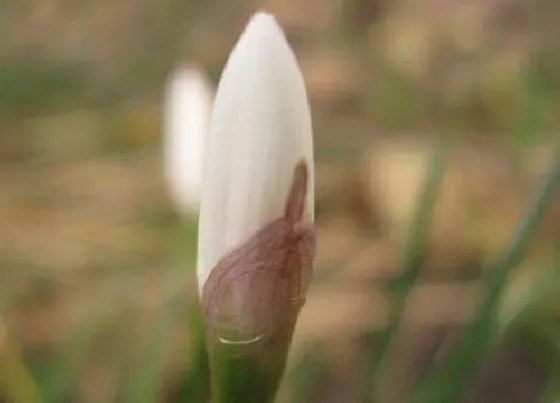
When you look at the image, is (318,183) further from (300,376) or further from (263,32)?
(263,32)

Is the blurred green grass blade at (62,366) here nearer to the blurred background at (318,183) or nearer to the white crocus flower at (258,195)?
the blurred background at (318,183)

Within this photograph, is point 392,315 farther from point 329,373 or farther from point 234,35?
point 234,35

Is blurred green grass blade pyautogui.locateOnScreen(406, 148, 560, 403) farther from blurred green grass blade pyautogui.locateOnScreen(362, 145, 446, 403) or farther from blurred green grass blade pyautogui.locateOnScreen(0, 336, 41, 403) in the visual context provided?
blurred green grass blade pyautogui.locateOnScreen(0, 336, 41, 403)

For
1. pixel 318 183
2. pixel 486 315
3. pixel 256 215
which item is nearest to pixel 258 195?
pixel 256 215

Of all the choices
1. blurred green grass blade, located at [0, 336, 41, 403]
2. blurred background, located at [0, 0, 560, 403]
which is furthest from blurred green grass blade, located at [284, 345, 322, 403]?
blurred green grass blade, located at [0, 336, 41, 403]

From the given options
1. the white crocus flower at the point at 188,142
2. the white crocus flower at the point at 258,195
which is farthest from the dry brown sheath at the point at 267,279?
the white crocus flower at the point at 188,142

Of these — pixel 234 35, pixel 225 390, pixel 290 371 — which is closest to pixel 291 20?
pixel 234 35
